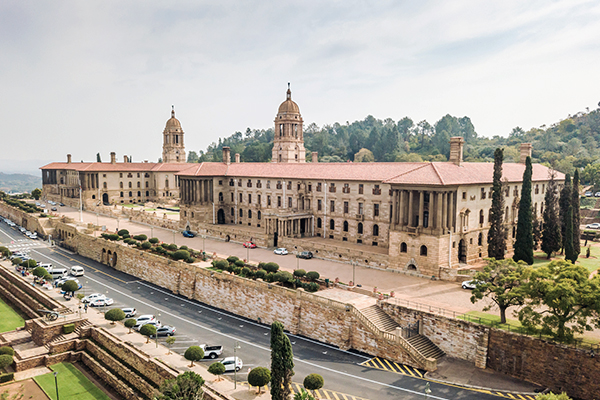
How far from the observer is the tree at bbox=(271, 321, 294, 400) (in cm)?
2997

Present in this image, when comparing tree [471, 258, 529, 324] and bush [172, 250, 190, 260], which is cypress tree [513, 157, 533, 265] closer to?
tree [471, 258, 529, 324]

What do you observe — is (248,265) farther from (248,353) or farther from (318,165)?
(318,165)

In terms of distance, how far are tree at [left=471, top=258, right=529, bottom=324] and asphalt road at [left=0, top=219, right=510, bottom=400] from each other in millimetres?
7726

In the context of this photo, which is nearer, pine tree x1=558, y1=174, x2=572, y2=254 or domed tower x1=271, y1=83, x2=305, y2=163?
pine tree x1=558, y1=174, x2=572, y2=254

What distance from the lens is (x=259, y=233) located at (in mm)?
71500

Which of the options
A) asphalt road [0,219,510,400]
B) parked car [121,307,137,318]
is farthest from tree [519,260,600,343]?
parked car [121,307,137,318]

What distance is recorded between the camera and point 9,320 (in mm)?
52500

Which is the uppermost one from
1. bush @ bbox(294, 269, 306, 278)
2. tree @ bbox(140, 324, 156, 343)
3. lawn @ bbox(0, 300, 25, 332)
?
bush @ bbox(294, 269, 306, 278)

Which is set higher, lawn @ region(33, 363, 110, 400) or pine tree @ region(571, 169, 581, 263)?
pine tree @ region(571, 169, 581, 263)

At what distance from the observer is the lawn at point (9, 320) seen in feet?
165

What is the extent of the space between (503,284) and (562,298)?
5.71 metres

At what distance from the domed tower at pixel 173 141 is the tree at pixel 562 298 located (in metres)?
121

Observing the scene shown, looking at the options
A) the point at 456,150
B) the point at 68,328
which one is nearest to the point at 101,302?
the point at 68,328

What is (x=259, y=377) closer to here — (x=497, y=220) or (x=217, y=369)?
(x=217, y=369)
